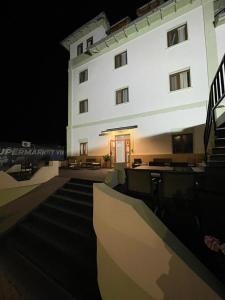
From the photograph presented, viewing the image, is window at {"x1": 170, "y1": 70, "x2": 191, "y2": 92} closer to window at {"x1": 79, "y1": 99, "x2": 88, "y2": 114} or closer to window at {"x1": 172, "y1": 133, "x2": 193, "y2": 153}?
window at {"x1": 172, "y1": 133, "x2": 193, "y2": 153}

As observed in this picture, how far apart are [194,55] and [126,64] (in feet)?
15.8

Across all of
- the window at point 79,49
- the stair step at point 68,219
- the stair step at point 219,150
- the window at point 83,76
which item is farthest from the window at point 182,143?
the window at point 79,49

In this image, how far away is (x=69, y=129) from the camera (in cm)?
1556

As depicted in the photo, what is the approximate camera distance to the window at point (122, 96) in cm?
1247

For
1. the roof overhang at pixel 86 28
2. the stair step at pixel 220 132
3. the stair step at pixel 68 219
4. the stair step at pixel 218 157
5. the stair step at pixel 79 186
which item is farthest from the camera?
the roof overhang at pixel 86 28

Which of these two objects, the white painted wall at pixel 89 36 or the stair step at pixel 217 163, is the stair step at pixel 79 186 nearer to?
the stair step at pixel 217 163

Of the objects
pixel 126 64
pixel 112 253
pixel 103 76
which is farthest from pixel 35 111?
pixel 112 253

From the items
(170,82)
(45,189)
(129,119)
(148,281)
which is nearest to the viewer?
(148,281)

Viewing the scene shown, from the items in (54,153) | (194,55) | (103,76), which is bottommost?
(54,153)

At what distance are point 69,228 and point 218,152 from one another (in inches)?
169

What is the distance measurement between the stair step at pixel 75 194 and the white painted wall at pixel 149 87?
620cm

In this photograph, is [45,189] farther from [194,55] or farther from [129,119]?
[194,55]

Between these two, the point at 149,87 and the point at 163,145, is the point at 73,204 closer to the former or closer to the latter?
the point at 163,145

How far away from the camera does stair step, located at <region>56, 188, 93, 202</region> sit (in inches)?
230
